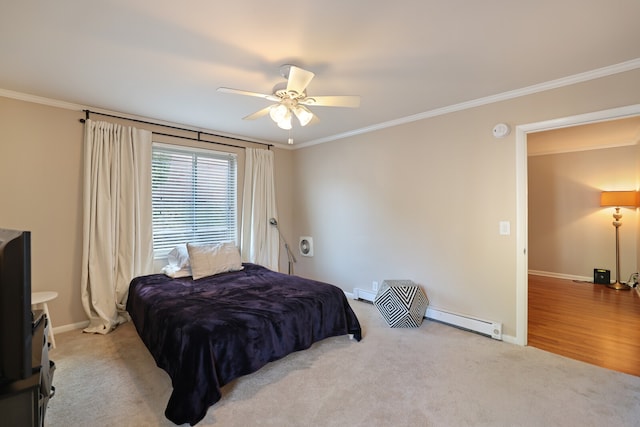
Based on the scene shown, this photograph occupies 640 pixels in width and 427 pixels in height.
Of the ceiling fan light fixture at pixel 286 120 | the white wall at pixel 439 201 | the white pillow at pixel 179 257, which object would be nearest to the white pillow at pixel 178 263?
the white pillow at pixel 179 257

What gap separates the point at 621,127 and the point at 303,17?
4.86 meters

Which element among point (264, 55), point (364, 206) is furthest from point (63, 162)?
point (364, 206)

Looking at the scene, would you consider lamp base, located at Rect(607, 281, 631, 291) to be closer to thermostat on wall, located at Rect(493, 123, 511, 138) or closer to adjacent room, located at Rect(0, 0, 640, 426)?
adjacent room, located at Rect(0, 0, 640, 426)

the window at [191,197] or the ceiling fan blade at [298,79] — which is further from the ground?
the ceiling fan blade at [298,79]

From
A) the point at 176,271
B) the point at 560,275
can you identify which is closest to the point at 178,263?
the point at 176,271

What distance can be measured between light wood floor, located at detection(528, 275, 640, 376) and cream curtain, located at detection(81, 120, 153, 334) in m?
4.34

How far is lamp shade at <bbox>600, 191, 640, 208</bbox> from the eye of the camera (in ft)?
15.6

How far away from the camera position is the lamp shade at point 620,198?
475 cm

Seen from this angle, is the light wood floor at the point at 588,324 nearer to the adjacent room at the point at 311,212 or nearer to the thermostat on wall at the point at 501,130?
the adjacent room at the point at 311,212

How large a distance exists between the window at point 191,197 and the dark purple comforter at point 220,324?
764 millimetres

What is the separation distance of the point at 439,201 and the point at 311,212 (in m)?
2.16

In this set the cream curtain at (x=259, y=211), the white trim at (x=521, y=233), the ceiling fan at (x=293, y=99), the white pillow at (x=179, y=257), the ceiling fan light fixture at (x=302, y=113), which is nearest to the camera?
the ceiling fan at (x=293, y=99)

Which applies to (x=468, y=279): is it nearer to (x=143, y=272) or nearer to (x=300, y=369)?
(x=300, y=369)

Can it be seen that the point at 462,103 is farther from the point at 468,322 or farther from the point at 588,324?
the point at 588,324
